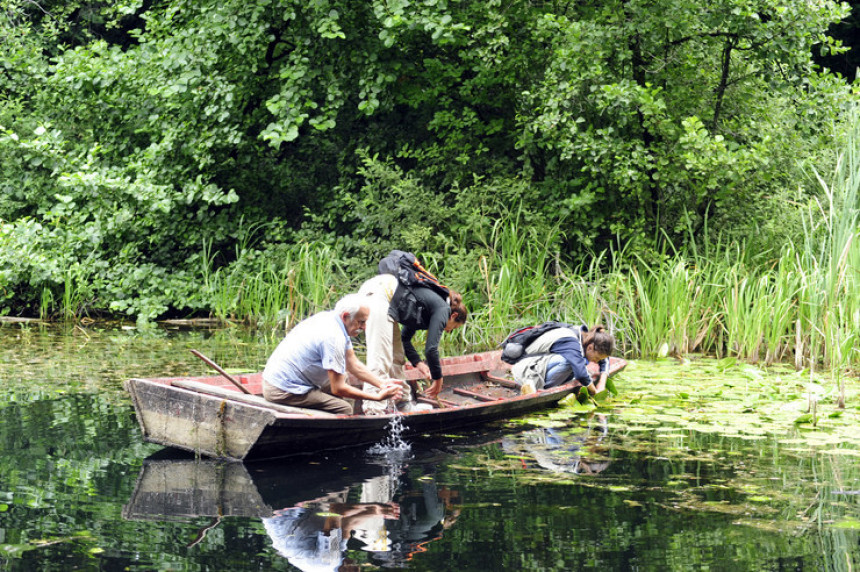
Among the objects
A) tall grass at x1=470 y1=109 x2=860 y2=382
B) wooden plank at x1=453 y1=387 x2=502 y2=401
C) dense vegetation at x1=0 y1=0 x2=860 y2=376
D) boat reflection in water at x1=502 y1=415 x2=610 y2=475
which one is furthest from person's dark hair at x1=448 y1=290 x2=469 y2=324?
dense vegetation at x1=0 y1=0 x2=860 y2=376

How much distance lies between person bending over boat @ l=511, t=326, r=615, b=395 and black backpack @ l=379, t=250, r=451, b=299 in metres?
1.39

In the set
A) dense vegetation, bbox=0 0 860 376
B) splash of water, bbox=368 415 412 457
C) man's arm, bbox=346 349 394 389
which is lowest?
splash of water, bbox=368 415 412 457

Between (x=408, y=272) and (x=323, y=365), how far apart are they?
5.13 ft

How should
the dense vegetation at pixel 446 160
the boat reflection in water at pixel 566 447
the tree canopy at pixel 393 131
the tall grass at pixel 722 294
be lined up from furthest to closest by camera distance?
1. the tree canopy at pixel 393 131
2. the dense vegetation at pixel 446 160
3. the tall grass at pixel 722 294
4. the boat reflection in water at pixel 566 447

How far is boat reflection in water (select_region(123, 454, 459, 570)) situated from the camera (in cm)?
487

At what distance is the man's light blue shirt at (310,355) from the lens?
264 inches

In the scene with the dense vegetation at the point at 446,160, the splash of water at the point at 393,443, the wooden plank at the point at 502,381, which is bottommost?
the splash of water at the point at 393,443

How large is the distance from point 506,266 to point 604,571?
811cm

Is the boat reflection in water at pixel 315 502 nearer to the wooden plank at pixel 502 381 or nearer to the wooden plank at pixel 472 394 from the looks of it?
the wooden plank at pixel 472 394

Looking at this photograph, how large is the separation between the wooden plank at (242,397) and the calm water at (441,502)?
35 cm

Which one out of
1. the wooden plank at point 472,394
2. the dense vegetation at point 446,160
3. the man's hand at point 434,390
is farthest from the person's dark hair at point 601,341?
the dense vegetation at point 446,160

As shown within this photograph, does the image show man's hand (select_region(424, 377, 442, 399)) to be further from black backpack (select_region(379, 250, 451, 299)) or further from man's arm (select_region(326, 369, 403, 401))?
man's arm (select_region(326, 369, 403, 401))

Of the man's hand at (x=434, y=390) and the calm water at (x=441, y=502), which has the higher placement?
the man's hand at (x=434, y=390)

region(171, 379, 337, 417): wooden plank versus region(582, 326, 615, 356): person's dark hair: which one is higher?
region(582, 326, 615, 356): person's dark hair
